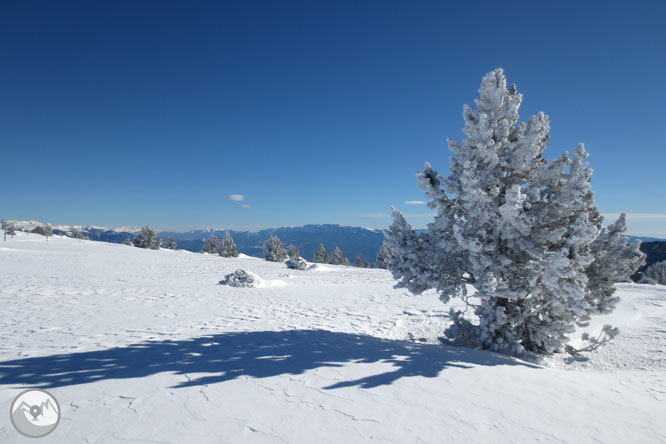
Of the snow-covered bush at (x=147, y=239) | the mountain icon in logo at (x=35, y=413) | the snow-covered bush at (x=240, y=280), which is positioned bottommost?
the snow-covered bush at (x=240, y=280)

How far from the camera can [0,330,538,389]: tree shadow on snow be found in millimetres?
4793

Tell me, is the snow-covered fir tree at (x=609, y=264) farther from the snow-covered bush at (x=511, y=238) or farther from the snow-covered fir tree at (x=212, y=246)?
the snow-covered fir tree at (x=212, y=246)

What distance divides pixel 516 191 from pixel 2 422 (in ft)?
28.2

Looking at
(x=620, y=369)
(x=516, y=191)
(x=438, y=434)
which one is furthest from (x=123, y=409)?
(x=620, y=369)

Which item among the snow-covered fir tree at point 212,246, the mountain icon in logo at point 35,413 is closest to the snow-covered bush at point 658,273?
the mountain icon in logo at point 35,413

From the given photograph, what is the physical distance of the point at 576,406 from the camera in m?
4.26

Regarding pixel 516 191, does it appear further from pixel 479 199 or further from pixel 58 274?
pixel 58 274

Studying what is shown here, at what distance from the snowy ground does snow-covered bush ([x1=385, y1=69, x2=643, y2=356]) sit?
1.17 metres

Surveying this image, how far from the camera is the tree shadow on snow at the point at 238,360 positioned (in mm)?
4793

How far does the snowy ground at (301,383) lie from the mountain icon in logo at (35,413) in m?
0.12

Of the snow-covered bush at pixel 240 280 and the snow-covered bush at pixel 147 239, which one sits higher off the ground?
the snow-covered bush at pixel 147 239

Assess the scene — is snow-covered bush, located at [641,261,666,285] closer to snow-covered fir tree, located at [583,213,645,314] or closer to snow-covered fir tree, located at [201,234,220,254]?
snow-covered fir tree, located at [583,213,645,314]

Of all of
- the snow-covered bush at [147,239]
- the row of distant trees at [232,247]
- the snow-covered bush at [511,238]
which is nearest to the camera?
the snow-covered bush at [511,238]

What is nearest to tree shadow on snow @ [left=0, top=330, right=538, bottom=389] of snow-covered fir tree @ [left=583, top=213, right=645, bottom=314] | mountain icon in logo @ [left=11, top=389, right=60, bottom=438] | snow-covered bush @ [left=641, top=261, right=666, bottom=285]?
mountain icon in logo @ [left=11, top=389, right=60, bottom=438]
